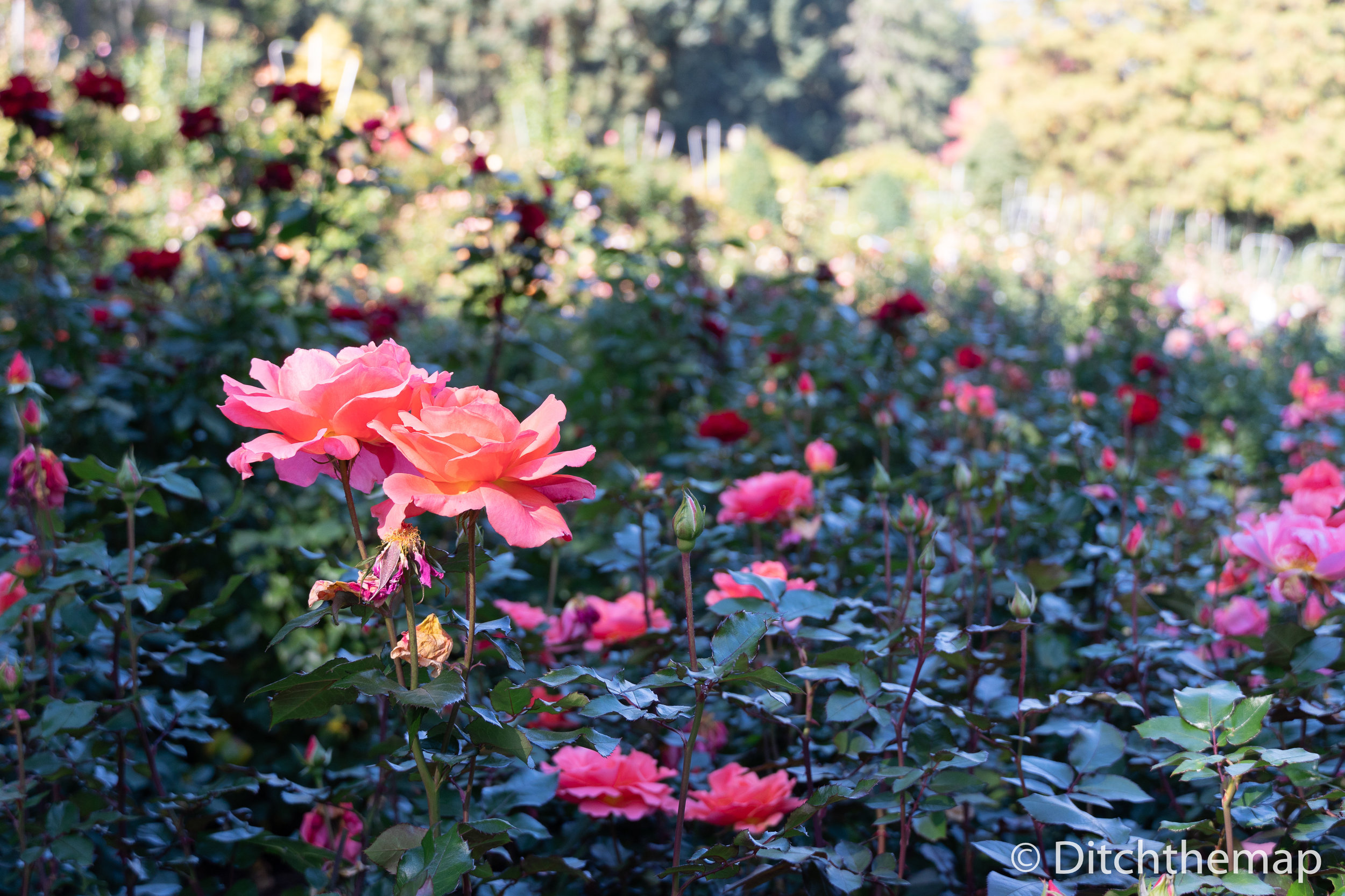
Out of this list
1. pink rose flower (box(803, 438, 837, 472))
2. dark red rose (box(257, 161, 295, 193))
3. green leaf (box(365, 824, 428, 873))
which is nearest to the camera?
green leaf (box(365, 824, 428, 873))

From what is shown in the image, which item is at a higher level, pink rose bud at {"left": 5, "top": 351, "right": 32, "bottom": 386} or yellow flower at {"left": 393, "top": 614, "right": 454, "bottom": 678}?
pink rose bud at {"left": 5, "top": 351, "right": 32, "bottom": 386}

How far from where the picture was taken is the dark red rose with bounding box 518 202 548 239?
7.07 feet

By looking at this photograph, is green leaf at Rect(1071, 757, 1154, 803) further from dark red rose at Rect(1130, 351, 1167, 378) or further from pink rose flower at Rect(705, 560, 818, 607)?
dark red rose at Rect(1130, 351, 1167, 378)

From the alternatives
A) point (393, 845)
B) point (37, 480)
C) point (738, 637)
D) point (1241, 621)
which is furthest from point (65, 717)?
point (1241, 621)

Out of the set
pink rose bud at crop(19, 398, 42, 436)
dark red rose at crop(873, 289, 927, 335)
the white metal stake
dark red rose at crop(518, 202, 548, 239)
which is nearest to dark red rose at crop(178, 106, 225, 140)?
dark red rose at crop(518, 202, 548, 239)

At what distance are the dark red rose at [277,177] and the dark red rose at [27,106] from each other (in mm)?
423

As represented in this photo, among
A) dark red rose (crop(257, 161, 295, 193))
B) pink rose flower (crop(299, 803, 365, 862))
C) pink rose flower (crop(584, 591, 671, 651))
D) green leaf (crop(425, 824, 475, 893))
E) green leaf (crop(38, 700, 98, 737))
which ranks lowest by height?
pink rose flower (crop(299, 803, 365, 862))

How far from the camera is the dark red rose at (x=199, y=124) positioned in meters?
2.20

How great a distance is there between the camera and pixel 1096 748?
834mm

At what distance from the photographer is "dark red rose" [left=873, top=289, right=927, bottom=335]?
7.19 ft

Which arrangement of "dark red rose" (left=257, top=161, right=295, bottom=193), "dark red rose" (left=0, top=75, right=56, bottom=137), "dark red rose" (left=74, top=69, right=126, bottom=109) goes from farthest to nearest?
"dark red rose" (left=74, top=69, right=126, bottom=109) < "dark red rose" (left=257, top=161, right=295, bottom=193) < "dark red rose" (left=0, top=75, right=56, bottom=137)

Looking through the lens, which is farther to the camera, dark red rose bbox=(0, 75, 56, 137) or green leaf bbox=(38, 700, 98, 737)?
dark red rose bbox=(0, 75, 56, 137)

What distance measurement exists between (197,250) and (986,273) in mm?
4450

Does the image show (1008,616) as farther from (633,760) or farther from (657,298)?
(657,298)
